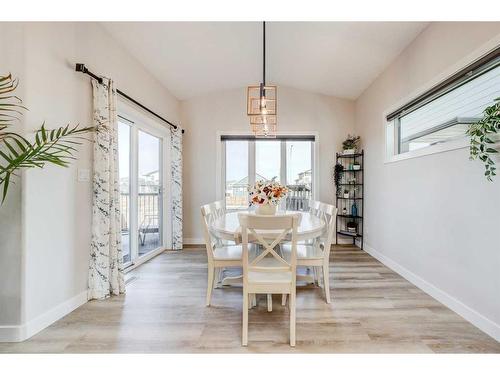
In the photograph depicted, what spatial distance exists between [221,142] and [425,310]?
12.5ft

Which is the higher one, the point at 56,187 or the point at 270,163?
the point at 270,163

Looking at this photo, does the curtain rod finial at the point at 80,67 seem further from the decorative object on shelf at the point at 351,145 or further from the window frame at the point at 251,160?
the decorative object on shelf at the point at 351,145

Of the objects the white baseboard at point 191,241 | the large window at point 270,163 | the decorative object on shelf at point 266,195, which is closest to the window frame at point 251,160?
the large window at point 270,163

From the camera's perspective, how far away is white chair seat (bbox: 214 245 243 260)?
239cm

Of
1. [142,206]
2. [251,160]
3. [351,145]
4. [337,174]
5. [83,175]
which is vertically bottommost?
[142,206]

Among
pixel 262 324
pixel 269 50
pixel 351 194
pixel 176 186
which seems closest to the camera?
pixel 262 324

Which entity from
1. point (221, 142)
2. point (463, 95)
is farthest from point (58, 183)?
Result: point (463, 95)

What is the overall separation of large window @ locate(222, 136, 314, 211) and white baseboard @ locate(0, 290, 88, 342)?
3020mm

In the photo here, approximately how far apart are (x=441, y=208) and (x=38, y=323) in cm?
359

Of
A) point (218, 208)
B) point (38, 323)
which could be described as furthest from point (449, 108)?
point (38, 323)

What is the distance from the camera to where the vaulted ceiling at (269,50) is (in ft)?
9.14

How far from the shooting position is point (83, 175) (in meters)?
2.37

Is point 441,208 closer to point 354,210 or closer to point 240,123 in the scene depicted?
point 354,210

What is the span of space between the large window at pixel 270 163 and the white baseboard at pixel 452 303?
2.07m
